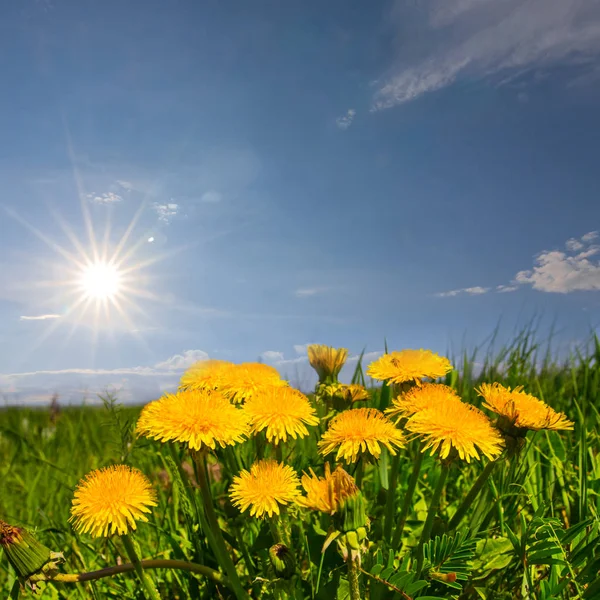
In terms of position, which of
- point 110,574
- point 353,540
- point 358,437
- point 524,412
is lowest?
point 110,574

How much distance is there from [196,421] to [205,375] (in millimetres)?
529

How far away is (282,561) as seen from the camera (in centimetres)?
167

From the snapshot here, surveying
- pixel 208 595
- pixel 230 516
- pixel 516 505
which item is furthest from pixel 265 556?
pixel 516 505

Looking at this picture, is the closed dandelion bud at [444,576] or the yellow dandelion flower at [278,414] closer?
the closed dandelion bud at [444,576]

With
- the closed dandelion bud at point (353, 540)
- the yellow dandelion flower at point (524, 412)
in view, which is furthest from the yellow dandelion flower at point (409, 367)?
the closed dandelion bud at point (353, 540)

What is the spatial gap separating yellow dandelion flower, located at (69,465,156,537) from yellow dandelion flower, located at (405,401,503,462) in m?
0.95

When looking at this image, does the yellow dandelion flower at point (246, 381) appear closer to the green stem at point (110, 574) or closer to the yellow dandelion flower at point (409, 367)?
the yellow dandelion flower at point (409, 367)

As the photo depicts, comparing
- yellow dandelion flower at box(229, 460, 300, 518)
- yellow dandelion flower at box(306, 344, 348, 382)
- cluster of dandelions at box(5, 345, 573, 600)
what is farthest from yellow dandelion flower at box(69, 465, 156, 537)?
yellow dandelion flower at box(306, 344, 348, 382)

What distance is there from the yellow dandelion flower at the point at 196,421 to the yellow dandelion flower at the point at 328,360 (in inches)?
31.3

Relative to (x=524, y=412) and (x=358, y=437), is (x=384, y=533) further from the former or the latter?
(x=524, y=412)

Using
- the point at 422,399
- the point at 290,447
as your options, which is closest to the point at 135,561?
the point at 290,447

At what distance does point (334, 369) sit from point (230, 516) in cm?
84

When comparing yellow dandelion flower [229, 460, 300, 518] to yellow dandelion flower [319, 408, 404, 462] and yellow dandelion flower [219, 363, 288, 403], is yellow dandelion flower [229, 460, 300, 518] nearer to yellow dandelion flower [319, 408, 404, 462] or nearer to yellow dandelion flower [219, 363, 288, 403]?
yellow dandelion flower [319, 408, 404, 462]

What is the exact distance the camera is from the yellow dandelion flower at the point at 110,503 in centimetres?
163
